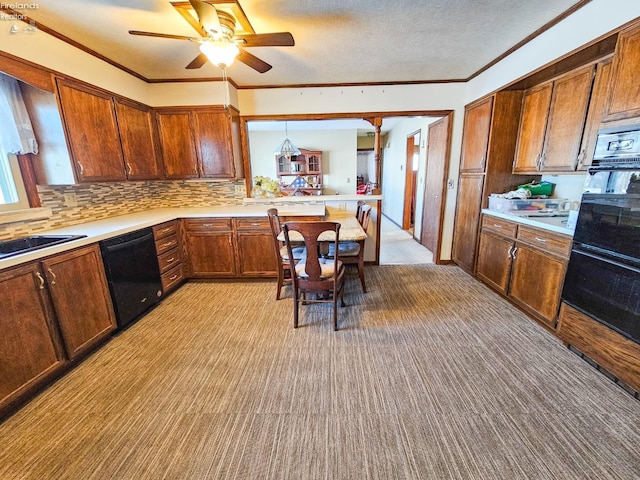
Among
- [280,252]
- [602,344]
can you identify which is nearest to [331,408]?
[280,252]

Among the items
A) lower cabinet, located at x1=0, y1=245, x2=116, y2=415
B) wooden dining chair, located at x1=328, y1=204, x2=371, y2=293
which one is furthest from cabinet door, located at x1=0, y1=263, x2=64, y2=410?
wooden dining chair, located at x1=328, y1=204, x2=371, y2=293

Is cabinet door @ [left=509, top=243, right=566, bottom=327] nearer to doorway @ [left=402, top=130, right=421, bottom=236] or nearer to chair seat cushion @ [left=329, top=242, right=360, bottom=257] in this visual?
chair seat cushion @ [left=329, top=242, right=360, bottom=257]

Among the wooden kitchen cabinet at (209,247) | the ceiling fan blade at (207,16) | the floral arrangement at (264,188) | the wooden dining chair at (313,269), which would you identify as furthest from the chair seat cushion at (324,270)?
the ceiling fan blade at (207,16)

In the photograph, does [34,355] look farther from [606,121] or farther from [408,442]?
Result: [606,121]

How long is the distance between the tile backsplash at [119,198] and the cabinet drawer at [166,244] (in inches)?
28.0

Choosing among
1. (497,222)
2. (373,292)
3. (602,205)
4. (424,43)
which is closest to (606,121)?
(602,205)

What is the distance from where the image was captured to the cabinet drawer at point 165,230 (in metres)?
2.82

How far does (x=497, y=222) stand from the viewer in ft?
9.43

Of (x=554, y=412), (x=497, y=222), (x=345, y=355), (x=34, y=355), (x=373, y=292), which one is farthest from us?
(x=373, y=292)

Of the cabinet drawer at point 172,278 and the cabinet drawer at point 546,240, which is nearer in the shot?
the cabinet drawer at point 546,240

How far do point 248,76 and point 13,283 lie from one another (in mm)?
2916

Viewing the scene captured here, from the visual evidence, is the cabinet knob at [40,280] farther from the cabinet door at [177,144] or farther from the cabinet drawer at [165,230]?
the cabinet door at [177,144]

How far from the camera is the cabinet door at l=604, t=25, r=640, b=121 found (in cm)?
159

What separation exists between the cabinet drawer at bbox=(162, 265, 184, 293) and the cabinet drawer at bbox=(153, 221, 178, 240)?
0.42 meters
